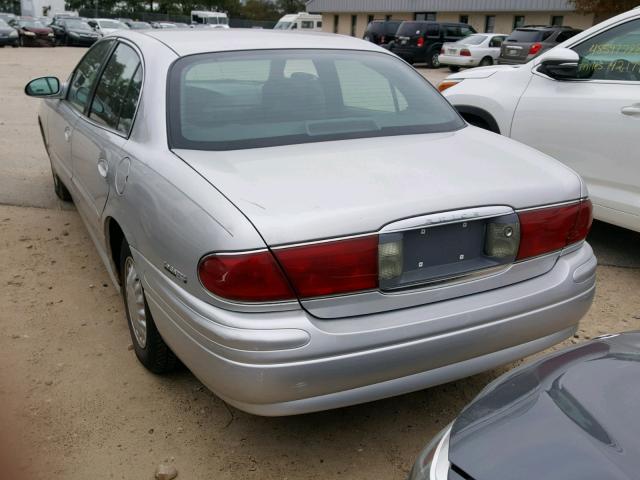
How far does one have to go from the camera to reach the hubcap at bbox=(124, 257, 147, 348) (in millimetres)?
3107

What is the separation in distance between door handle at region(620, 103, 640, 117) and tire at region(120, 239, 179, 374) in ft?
10.9

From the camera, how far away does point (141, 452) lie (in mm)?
2723

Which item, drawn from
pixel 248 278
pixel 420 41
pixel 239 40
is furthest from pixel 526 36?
pixel 248 278

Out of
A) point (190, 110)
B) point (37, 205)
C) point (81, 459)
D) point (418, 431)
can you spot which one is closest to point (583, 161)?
point (418, 431)

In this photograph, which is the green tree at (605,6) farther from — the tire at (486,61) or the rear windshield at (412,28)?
the rear windshield at (412,28)

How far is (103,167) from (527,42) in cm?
2091

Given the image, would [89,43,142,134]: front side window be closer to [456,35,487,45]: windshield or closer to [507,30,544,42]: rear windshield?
[507,30,544,42]: rear windshield

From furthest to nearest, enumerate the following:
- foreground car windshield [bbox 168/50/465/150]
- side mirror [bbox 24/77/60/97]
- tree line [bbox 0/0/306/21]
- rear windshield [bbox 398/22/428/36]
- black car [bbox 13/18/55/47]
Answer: tree line [bbox 0/0/306/21]
black car [bbox 13/18/55/47]
rear windshield [bbox 398/22/428/36]
side mirror [bbox 24/77/60/97]
foreground car windshield [bbox 168/50/465/150]

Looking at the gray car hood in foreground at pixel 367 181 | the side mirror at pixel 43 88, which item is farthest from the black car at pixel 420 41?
the gray car hood in foreground at pixel 367 181

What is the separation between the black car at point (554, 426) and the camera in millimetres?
1480

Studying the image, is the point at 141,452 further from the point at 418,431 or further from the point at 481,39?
the point at 481,39

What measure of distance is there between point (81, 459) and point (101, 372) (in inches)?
26.5

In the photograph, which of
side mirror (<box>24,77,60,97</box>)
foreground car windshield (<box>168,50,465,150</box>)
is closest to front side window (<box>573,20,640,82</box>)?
foreground car windshield (<box>168,50,465,150</box>)

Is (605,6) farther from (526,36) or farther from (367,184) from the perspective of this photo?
(367,184)
